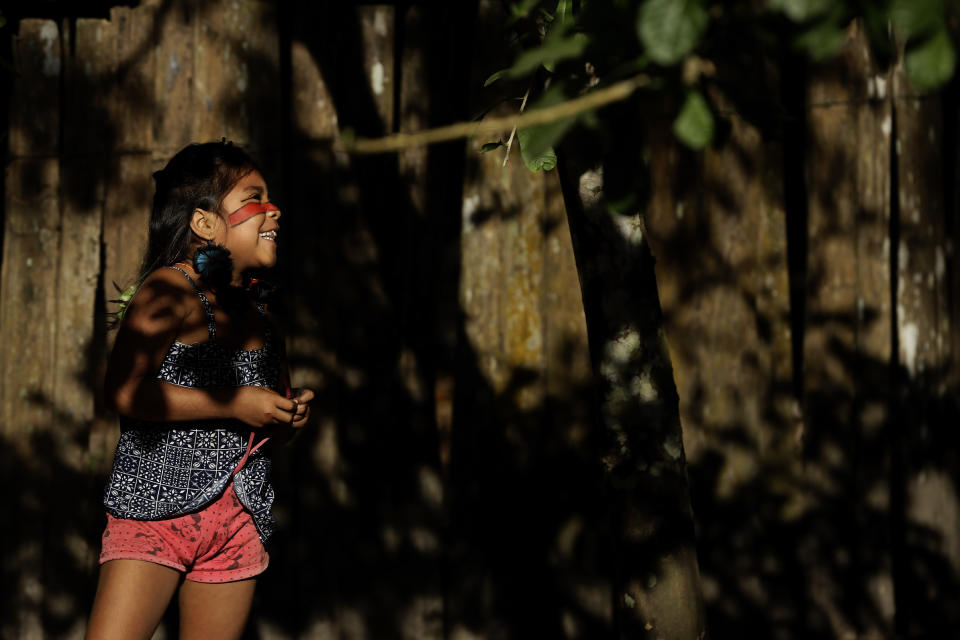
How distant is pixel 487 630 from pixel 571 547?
435 millimetres

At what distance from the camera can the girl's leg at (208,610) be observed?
8.38 ft

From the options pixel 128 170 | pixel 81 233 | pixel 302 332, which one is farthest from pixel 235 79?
pixel 302 332

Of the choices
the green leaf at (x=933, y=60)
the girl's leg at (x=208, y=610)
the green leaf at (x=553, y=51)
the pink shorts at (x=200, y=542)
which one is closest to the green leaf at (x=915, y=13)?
the green leaf at (x=933, y=60)

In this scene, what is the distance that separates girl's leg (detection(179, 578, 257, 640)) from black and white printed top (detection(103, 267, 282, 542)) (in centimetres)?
20

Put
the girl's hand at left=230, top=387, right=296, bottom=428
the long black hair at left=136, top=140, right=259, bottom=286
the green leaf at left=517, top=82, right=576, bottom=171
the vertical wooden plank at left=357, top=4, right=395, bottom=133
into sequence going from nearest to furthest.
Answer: the green leaf at left=517, top=82, right=576, bottom=171 → the girl's hand at left=230, top=387, right=296, bottom=428 → the long black hair at left=136, top=140, right=259, bottom=286 → the vertical wooden plank at left=357, top=4, right=395, bottom=133

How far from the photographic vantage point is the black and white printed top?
8.14 feet

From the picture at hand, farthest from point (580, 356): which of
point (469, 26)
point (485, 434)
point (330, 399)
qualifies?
point (469, 26)

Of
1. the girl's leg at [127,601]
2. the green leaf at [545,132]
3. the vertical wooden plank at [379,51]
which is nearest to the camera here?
the green leaf at [545,132]

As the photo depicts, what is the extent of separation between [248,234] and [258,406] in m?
0.44

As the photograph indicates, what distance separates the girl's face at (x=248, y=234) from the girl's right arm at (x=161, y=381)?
158 mm

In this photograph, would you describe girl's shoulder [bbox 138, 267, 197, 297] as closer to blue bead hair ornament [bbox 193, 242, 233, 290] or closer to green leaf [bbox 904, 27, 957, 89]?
blue bead hair ornament [bbox 193, 242, 233, 290]

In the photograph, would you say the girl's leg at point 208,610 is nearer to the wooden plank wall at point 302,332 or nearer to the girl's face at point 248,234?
the girl's face at point 248,234

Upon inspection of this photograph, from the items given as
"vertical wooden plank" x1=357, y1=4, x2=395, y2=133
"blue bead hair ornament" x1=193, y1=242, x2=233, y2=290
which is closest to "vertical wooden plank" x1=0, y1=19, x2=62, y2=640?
"vertical wooden plank" x1=357, y1=4, x2=395, y2=133

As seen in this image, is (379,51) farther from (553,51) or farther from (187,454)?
(553,51)
